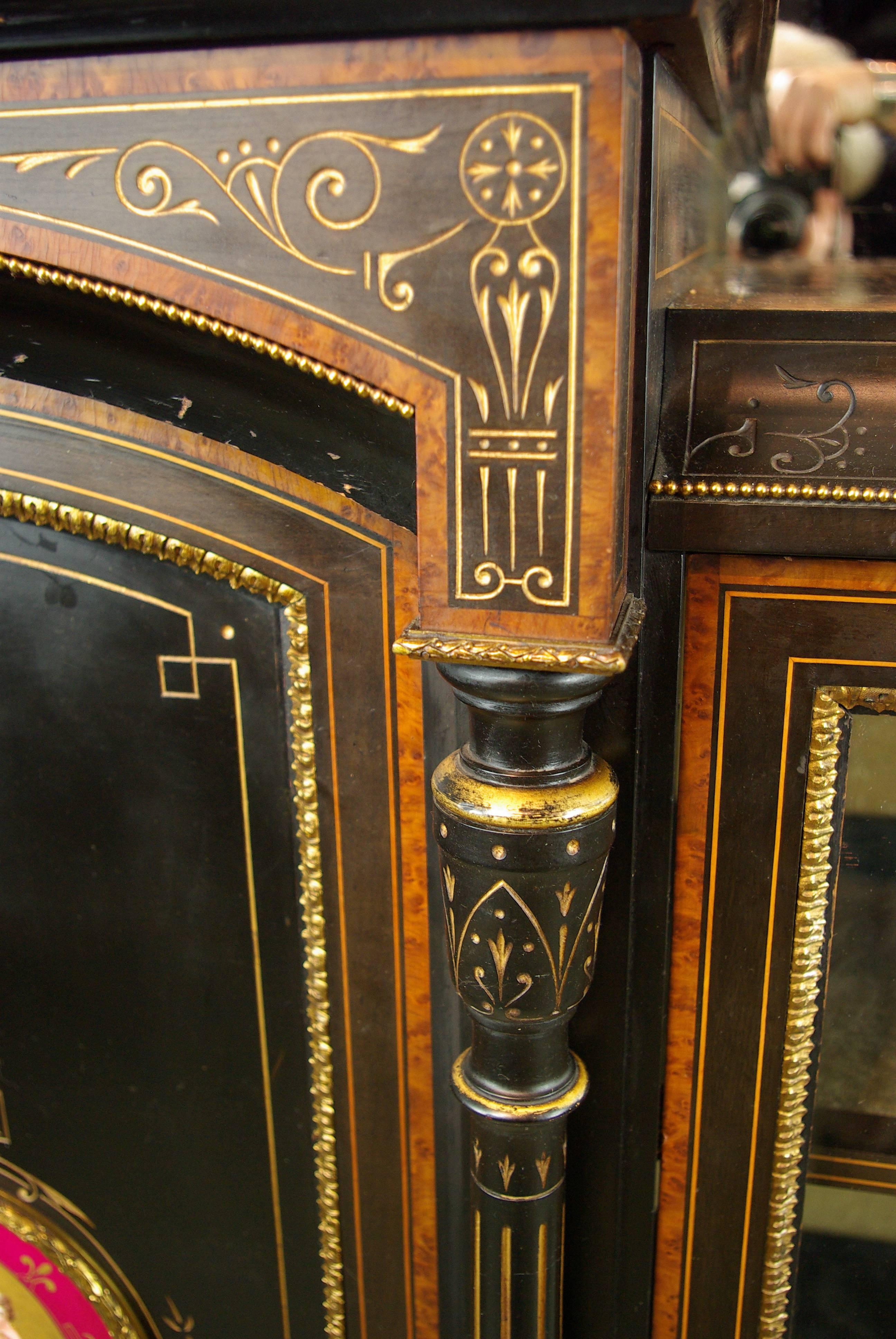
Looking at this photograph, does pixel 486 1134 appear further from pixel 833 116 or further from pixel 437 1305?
pixel 833 116

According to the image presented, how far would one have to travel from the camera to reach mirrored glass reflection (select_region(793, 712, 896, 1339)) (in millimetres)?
699

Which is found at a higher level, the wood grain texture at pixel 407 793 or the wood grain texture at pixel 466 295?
the wood grain texture at pixel 466 295

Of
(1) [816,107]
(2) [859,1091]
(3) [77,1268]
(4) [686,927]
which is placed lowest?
(3) [77,1268]

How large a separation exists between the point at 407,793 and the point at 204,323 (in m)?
0.34

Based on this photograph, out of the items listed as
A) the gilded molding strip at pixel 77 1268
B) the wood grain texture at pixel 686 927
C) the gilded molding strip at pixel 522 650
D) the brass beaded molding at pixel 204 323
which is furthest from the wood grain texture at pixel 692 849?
the gilded molding strip at pixel 77 1268

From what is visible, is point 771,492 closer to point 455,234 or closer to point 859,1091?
point 455,234

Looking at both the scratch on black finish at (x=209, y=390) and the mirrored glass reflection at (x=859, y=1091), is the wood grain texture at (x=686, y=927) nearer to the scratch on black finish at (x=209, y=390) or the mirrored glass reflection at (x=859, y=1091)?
the mirrored glass reflection at (x=859, y=1091)

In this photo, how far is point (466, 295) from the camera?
0.51 m

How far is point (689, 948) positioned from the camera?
2.42 feet

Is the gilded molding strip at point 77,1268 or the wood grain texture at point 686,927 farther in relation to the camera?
the gilded molding strip at point 77,1268

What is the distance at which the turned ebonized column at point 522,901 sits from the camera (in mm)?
603

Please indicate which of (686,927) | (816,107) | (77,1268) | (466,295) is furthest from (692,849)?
(816,107)

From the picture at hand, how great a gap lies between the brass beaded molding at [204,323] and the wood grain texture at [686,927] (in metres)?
0.24

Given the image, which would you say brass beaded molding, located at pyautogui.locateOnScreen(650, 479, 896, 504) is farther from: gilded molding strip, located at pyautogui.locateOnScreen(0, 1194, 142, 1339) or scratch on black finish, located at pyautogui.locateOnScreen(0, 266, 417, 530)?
gilded molding strip, located at pyautogui.locateOnScreen(0, 1194, 142, 1339)
